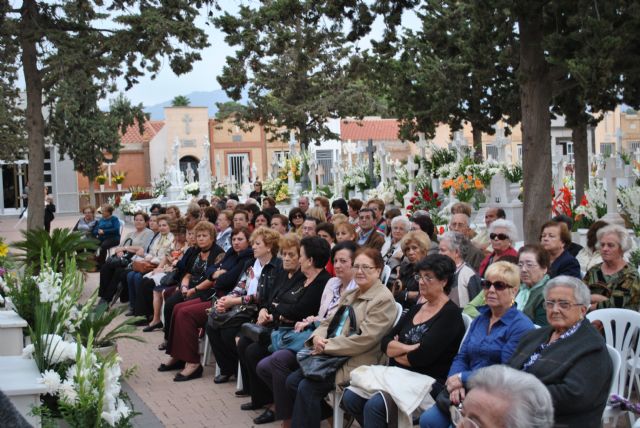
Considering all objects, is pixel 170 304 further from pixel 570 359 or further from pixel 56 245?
pixel 570 359

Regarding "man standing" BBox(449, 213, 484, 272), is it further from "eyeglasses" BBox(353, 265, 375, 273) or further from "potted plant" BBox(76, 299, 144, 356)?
"potted plant" BBox(76, 299, 144, 356)

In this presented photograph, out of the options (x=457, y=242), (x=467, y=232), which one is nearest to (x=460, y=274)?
(x=457, y=242)

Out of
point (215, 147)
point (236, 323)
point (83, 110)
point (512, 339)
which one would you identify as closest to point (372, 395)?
point (512, 339)

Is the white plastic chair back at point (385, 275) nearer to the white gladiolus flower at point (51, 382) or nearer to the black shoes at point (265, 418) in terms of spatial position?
the black shoes at point (265, 418)

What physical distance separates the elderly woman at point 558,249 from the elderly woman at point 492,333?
1397 mm

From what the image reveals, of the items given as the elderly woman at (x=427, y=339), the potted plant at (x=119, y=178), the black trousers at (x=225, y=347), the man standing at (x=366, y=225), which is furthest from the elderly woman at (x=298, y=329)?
the potted plant at (x=119, y=178)

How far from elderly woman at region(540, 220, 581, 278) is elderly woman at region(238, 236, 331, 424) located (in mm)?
1873

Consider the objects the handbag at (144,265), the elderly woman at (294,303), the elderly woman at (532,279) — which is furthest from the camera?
the handbag at (144,265)

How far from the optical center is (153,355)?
32.7ft

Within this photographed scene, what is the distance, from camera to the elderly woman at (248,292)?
8.25m

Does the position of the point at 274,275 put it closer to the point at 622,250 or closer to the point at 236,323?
the point at 236,323

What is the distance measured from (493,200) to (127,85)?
824 cm

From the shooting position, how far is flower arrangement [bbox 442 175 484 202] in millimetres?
15289

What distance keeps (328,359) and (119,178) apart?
45.5 metres
